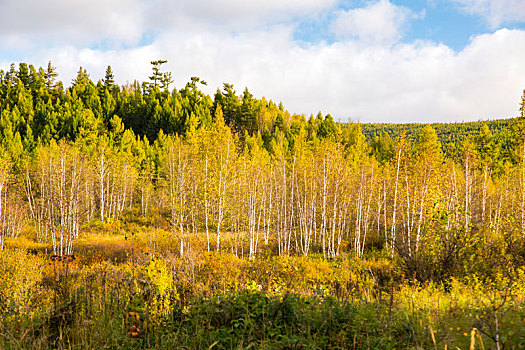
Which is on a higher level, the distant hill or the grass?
the distant hill

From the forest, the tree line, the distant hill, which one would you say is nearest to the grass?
the forest

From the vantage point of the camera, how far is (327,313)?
4.57 meters

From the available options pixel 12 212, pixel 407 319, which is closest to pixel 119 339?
pixel 407 319

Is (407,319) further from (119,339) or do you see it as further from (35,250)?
(35,250)

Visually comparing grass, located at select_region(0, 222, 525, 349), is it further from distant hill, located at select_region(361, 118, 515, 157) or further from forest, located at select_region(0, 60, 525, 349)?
distant hill, located at select_region(361, 118, 515, 157)

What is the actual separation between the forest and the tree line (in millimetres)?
184

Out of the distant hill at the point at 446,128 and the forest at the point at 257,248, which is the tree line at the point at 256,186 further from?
the distant hill at the point at 446,128

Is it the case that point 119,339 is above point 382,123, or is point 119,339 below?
below

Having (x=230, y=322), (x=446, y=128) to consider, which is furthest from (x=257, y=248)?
(x=446, y=128)

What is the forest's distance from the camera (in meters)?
4.41

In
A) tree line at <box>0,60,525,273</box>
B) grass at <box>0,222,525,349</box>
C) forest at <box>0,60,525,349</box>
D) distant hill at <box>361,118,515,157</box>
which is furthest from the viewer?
distant hill at <box>361,118,515,157</box>

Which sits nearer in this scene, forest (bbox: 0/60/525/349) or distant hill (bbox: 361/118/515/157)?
forest (bbox: 0/60/525/349)

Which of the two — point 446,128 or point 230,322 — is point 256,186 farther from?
point 446,128

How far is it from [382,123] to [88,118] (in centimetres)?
18412
